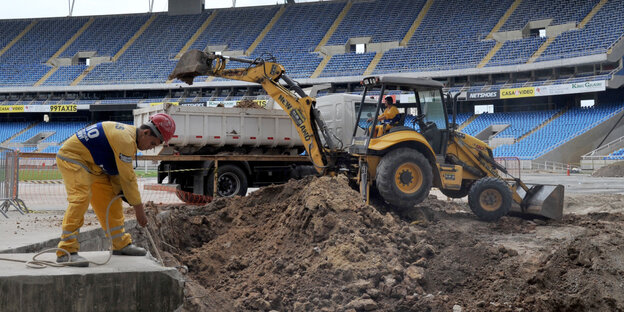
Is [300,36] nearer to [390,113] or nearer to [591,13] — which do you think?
[591,13]

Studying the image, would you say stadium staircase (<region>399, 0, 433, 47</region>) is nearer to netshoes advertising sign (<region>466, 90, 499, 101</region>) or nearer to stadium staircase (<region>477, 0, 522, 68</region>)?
stadium staircase (<region>477, 0, 522, 68</region>)

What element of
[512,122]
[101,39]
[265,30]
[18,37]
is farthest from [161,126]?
[18,37]

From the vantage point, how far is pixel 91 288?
3.69 meters

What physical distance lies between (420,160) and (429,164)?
255mm

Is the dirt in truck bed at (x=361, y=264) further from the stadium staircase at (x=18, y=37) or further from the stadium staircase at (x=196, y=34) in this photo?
the stadium staircase at (x=18, y=37)

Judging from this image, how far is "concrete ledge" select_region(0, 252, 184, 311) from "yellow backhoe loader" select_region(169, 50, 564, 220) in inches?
195

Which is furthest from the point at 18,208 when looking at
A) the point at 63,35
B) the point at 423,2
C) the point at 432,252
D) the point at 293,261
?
the point at 63,35

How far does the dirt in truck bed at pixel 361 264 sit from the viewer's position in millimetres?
4832

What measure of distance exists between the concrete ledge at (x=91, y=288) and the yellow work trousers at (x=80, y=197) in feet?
1.00

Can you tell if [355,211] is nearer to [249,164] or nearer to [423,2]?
[249,164]

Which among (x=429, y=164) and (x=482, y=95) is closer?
(x=429, y=164)

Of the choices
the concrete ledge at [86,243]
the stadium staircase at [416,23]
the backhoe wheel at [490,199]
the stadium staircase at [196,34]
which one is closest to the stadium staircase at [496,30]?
the stadium staircase at [416,23]

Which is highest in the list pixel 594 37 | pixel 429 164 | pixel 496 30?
pixel 496 30

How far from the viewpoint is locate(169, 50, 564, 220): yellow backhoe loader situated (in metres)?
8.56
